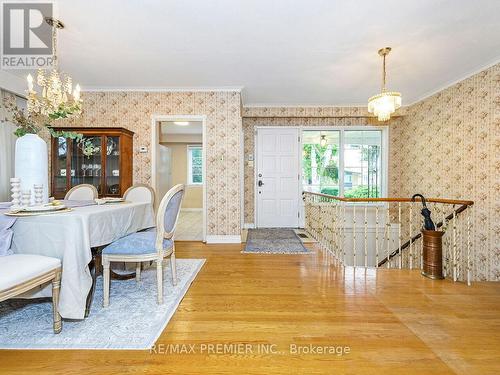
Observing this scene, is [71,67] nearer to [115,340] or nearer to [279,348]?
[115,340]

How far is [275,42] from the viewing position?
2793 millimetres

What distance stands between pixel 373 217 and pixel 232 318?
4.69 metres

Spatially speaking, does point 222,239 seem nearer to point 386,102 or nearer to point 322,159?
point 322,159

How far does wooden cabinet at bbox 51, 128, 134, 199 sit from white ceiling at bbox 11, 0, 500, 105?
949mm

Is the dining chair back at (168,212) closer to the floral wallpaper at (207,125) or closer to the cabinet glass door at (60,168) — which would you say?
the floral wallpaper at (207,125)

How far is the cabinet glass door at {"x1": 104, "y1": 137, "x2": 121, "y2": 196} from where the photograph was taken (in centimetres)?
388

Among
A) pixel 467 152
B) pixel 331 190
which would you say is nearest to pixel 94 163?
pixel 331 190

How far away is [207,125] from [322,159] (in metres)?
2.74

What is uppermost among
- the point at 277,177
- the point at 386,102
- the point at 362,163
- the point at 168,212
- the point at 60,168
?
the point at 386,102

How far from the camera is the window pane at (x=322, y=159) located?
554 cm

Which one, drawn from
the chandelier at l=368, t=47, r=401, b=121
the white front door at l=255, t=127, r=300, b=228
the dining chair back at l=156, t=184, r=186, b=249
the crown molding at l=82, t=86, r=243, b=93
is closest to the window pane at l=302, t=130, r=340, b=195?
the white front door at l=255, t=127, r=300, b=228

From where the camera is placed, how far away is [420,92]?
14.5ft

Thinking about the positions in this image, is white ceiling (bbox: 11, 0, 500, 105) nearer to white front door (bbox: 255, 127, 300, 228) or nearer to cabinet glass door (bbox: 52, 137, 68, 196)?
cabinet glass door (bbox: 52, 137, 68, 196)

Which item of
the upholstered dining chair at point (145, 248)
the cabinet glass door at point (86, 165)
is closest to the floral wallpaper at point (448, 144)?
the cabinet glass door at point (86, 165)
